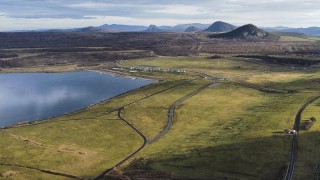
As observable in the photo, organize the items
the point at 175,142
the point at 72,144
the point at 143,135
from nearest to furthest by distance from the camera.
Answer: the point at 175,142
the point at 72,144
the point at 143,135

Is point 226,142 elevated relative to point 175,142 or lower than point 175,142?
elevated

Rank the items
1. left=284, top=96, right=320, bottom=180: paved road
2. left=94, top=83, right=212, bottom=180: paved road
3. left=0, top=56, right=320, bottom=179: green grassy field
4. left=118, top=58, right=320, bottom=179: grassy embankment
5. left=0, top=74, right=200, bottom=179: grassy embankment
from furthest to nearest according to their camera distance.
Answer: left=0, top=74, right=200, bottom=179: grassy embankment < left=94, top=83, right=212, bottom=180: paved road < left=0, top=56, right=320, bottom=179: green grassy field < left=118, top=58, right=320, bottom=179: grassy embankment < left=284, top=96, right=320, bottom=180: paved road

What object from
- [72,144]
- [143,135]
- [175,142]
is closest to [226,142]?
[175,142]

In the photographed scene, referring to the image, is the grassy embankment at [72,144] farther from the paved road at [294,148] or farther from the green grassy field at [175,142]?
the paved road at [294,148]

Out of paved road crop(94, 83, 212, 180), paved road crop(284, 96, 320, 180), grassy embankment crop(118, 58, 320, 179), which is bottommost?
paved road crop(94, 83, 212, 180)

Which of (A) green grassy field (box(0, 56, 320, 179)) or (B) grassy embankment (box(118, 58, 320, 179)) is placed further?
(A) green grassy field (box(0, 56, 320, 179))

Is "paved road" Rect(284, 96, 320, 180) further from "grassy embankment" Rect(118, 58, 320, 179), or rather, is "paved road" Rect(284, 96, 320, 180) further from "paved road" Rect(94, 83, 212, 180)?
"paved road" Rect(94, 83, 212, 180)

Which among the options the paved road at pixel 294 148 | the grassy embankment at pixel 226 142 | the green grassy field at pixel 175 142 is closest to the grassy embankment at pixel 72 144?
the green grassy field at pixel 175 142

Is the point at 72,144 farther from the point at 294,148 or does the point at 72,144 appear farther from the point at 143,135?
the point at 294,148

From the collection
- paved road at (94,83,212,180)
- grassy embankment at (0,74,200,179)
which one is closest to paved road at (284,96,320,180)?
paved road at (94,83,212,180)
